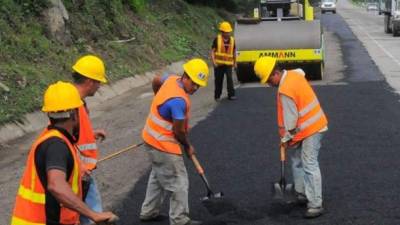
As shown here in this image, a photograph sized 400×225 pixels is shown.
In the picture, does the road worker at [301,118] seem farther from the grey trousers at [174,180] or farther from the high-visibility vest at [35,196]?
the high-visibility vest at [35,196]

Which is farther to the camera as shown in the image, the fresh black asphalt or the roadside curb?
the roadside curb

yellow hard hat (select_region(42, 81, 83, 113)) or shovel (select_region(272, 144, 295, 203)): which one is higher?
yellow hard hat (select_region(42, 81, 83, 113))

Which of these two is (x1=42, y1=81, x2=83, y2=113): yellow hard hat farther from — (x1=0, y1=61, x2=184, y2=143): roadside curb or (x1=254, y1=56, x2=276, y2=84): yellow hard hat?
(x1=0, y1=61, x2=184, y2=143): roadside curb

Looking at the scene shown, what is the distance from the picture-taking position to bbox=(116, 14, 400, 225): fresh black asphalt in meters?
6.10

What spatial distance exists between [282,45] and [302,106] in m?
10.9

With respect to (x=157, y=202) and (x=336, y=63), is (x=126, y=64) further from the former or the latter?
(x=157, y=202)

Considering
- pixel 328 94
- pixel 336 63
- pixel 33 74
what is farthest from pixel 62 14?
pixel 336 63

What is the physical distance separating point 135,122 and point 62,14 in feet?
20.3

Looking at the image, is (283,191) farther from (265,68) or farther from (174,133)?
(174,133)

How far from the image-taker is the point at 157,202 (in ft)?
19.7

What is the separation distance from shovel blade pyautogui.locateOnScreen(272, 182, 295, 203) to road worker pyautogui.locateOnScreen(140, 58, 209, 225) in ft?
3.08

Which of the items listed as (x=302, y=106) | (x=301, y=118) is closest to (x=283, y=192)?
(x=301, y=118)

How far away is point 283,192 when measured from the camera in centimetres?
640

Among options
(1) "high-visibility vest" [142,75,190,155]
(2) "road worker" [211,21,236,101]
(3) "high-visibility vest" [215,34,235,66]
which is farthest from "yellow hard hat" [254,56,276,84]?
(3) "high-visibility vest" [215,34,235,66]
